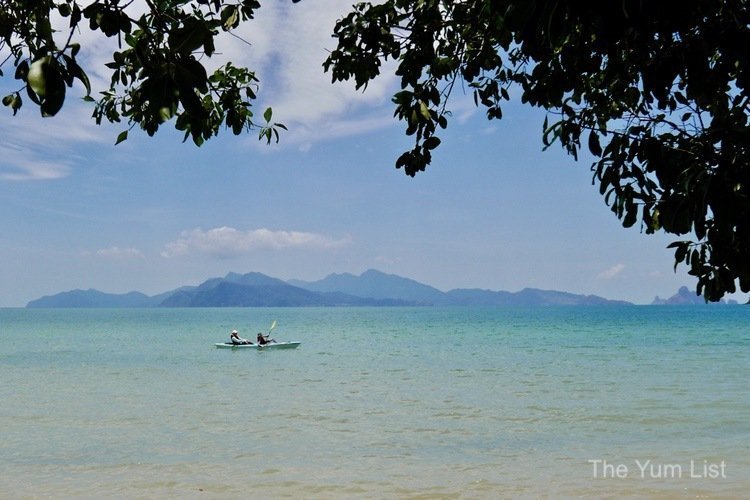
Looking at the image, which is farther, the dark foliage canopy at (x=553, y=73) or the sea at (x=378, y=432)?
the sea at (x=378, y=432)

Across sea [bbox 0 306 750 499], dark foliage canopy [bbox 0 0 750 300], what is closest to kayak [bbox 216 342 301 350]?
sea [bbox 0 306 750 499]

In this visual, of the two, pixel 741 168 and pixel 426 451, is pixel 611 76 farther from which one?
pixel 426 451

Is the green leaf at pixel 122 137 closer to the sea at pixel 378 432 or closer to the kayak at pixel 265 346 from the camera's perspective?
the sea at pixel 378 432

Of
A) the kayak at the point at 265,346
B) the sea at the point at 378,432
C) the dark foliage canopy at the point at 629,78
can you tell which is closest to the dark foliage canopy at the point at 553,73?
the dark foliage canopy at the point at 629,78

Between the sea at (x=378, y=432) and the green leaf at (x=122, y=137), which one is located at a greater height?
the green leaf at (x=122, y=137)

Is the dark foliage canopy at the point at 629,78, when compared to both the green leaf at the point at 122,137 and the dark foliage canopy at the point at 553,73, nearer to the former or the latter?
the dark foliage canopy at the point at 553,73

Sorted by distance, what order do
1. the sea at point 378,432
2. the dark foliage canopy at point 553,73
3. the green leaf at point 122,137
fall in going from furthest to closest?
the sea at point 378,432 < the green leaf at point 122,137 < the dark foliage canopy at point 553,73

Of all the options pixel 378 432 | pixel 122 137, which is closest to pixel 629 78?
pixel 122 137

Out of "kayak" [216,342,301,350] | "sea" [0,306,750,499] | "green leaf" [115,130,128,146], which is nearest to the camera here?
"green leaf" [115,130,128,146]

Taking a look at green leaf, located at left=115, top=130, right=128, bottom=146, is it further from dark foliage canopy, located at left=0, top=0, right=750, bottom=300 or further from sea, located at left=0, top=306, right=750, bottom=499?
sea, located at left=0, top=306, right=750, bottom=499

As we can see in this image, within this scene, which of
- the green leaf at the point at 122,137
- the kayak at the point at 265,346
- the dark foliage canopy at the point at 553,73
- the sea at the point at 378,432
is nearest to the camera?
the dark foliage canopy at the point at 553,73

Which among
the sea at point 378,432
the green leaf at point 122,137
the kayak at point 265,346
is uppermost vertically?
the green leaf at point 122,137

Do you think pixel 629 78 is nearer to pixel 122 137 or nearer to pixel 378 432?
pixel 122 137

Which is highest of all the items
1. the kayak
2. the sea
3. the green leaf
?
the green leaf
